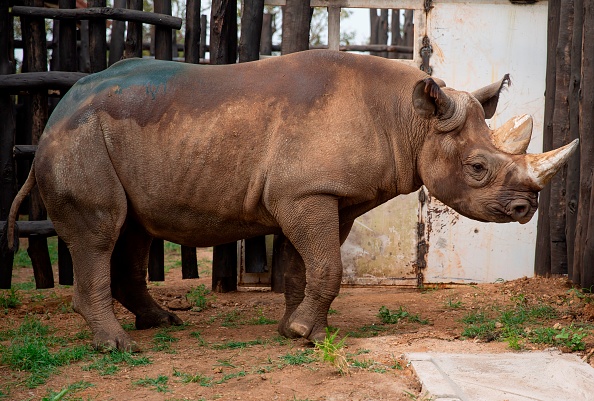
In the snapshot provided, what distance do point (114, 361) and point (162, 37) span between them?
12.3ft

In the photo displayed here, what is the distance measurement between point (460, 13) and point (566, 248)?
2695mm

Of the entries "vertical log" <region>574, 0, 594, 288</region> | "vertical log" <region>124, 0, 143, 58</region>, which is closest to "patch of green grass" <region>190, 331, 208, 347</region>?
"vertical log" <region>124, 0, 143, 58</region>

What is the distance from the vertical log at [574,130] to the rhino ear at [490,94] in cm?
154

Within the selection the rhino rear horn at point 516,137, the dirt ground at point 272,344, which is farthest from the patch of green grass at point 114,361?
the rhino rear horn at point 516,137

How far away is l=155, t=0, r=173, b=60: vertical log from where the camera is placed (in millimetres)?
8336

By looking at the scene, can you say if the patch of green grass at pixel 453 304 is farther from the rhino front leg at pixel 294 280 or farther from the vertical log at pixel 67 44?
the vertical log at pixel 67 44

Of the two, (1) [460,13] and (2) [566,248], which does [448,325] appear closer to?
(2) [566,248]

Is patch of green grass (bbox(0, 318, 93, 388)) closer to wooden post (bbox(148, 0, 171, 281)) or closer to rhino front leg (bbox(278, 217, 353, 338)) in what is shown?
rhino front leg (bbox(278, 217, 353, 338))

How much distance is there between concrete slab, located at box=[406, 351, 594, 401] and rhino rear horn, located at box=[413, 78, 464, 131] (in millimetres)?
1717

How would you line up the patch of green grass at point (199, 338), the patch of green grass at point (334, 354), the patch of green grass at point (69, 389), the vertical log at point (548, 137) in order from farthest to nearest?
the vertical log at point (548, 137) < the patch of green grass at point (199, 338) < the patch of green grass at point (334, 354) < the patch of green grass at point (69, 389)

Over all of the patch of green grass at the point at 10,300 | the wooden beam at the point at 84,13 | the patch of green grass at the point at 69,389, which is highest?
the wooden beam at the point at 84,13

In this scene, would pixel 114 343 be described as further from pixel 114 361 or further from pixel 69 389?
pixel 69 389

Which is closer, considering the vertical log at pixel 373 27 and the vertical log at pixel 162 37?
the vertical log at pixel 162 37

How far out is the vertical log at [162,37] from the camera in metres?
8.34
